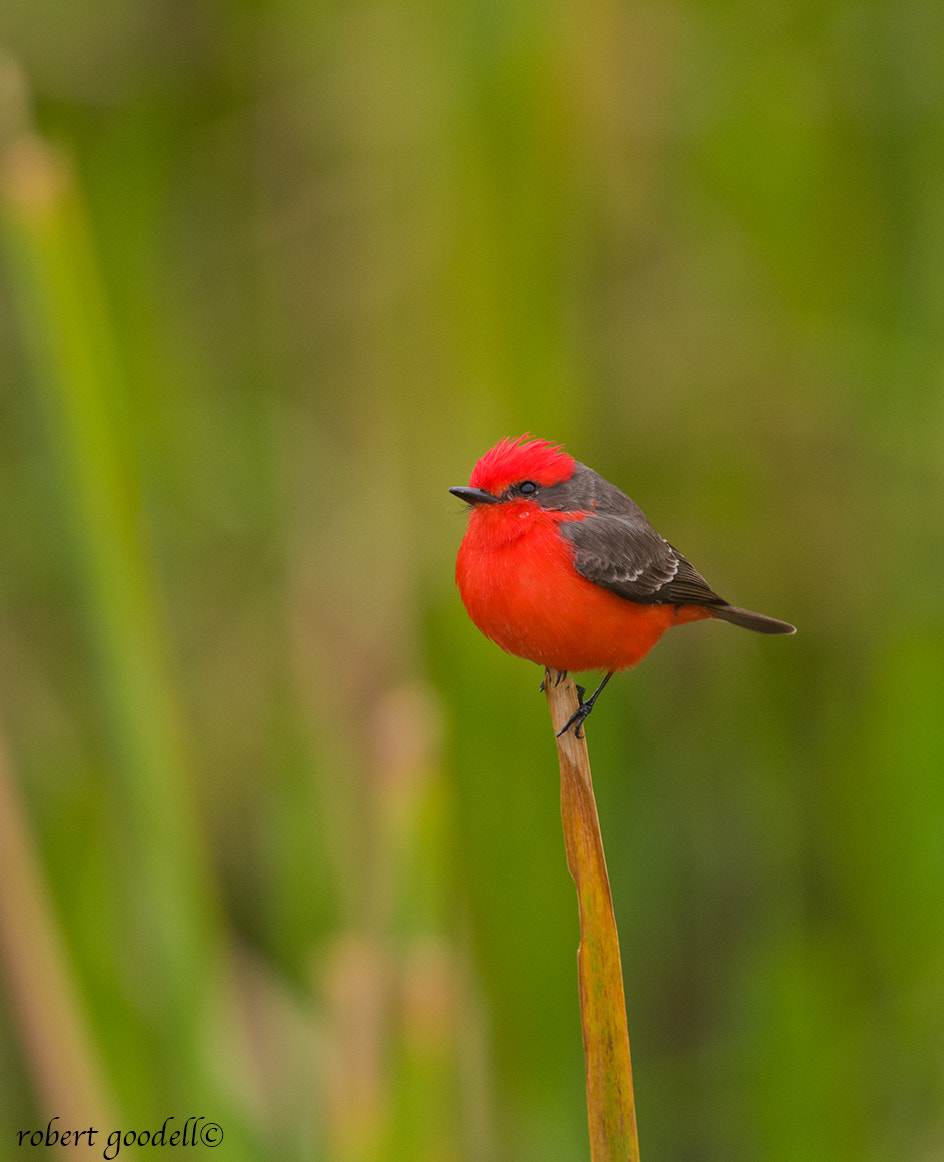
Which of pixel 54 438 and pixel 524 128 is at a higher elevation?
pixel 524 128

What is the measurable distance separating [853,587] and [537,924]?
124 cm

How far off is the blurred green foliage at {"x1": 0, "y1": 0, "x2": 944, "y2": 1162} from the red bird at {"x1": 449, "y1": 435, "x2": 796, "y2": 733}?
0.21 meters

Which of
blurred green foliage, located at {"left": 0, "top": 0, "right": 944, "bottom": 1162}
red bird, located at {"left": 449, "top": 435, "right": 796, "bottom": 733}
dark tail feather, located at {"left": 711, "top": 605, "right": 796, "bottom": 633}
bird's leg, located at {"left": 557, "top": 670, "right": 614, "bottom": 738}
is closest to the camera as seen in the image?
bird's leg, located at {"left": 557, "top": 670, "right": 614, "bottom": 738}

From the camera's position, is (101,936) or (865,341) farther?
(865,341)

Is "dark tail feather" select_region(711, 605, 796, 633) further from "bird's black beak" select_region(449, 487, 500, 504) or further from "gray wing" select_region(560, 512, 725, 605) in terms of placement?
"bird's black beak" select_region(449, 487, 500, 504)

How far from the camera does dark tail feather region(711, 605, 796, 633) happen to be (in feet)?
7.82

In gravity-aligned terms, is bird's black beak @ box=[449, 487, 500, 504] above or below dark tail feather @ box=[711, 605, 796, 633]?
above

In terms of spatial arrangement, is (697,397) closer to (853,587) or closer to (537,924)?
(853,587)

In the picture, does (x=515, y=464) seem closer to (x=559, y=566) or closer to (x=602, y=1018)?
(x=559, y=566)

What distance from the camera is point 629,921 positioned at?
2.88 m

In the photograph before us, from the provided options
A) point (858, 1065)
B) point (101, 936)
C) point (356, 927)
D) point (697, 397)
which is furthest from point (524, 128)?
point (858, 1065)

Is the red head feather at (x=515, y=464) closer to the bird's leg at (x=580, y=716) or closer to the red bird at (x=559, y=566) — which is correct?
the red bird at (x=559, y=566)

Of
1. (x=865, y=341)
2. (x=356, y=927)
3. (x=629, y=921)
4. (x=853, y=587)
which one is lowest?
(x=629, y=921)

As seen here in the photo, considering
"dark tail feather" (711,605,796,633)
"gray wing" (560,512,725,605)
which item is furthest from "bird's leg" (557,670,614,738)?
"dark tail feather" (711,605,796,633)
